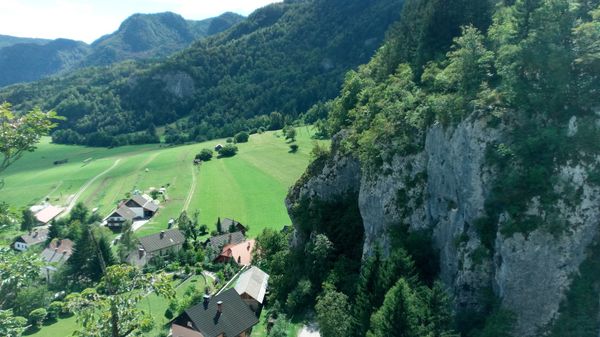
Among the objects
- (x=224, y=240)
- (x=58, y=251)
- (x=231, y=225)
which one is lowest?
(x=58, y=251)

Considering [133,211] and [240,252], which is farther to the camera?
[133,211]

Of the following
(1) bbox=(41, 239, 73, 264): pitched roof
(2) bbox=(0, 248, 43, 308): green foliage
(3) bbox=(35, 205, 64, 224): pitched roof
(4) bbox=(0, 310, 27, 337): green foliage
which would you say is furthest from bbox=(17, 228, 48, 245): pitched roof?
(4) bbox=(0, 310, 27, 337): green foliage

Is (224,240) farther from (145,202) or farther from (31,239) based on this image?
(31,239)

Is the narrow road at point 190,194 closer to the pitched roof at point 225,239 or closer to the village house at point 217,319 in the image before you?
the pitched roof at point 225,239

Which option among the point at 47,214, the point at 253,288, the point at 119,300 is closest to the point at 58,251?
the point at 47,214

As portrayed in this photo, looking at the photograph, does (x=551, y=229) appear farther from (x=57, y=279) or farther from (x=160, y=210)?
(x=160, y=210)
